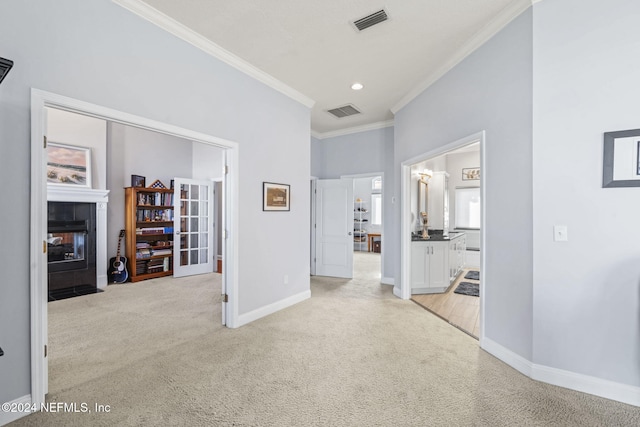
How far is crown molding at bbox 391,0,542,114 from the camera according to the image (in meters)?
2.35

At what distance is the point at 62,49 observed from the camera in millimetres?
1985

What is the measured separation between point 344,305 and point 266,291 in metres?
1.15

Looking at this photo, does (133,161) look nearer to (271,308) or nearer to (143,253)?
(143,253)

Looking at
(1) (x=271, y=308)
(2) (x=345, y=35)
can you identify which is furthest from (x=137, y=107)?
(1) (x=271, y=308)

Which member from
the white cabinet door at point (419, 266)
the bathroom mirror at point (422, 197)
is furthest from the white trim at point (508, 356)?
the bathroom mirror at point (422, 197)

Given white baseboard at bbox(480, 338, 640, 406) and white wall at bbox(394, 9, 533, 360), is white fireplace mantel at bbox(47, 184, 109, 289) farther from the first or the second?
white baseboard at bbox(480, 338, 640, 406)

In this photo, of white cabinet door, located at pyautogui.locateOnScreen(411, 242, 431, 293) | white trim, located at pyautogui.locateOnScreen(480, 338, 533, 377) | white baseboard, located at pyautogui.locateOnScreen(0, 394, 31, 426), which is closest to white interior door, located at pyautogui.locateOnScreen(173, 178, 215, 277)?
white baseboard, located at pyautogui.locateOnScreen(0, 394, 31, 426)

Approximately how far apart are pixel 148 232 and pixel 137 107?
408cm

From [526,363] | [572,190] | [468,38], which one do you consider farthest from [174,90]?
[526,363]

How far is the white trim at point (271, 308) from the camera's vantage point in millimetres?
3363

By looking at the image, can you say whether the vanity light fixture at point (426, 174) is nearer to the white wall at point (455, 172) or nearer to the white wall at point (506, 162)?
the white wall at point (455, 172)

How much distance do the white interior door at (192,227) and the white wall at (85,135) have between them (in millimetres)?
1252

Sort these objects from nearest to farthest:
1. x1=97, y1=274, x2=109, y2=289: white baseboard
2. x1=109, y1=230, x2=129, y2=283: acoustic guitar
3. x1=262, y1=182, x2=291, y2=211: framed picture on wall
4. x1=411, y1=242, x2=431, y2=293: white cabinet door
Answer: x1=262, y1=182, x2=291, y2=211: framed picture on wall → x1=411, y1=242, x2=431, y2=293: white cabinet door → x1=97, y1=274, x2=109, y2=289: white baseboard → x1=109, y1=230, x2=129, y2=283: acoustic guitar

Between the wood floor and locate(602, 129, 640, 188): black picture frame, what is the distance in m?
1.89
